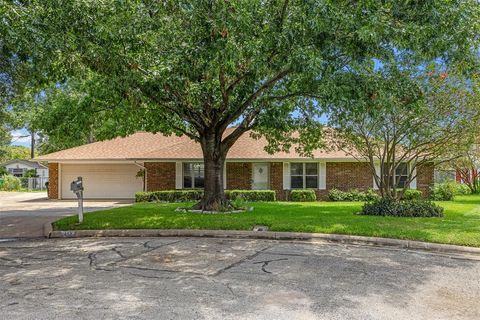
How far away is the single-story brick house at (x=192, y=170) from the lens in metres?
21.7

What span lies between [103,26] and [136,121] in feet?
23.9

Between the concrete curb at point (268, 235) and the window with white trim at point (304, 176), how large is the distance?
12.4 m

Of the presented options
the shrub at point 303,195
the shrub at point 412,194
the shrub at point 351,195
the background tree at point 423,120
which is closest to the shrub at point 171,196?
the shrub at point 303,195

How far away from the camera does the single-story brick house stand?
71.2 ft

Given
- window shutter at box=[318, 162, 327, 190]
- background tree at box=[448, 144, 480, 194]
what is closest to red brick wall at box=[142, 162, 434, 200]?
window shutter at box=[318, 162, 327, 190]

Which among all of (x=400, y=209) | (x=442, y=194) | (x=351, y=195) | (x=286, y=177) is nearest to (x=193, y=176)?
(x=286, y=177)

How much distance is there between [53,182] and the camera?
79.1 ft

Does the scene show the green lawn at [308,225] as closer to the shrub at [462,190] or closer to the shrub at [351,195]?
the shrub at [351,195]

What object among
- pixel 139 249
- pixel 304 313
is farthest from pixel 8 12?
pixel 304 313

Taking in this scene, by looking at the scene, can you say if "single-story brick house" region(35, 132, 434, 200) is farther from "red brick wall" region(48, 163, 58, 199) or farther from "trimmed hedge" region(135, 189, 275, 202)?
"trimmed hedge" region(135, 189, 275, 202)

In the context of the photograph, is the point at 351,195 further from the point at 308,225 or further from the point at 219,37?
the point at 219,37

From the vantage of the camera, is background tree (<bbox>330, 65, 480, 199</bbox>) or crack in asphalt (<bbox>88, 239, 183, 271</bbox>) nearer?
crack in asphalt (<bbox>88, 239, 183, 271</bbox>)

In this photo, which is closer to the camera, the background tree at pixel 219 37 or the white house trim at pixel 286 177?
the background tree at pixel 219 37

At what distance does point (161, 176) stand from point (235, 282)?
1743cm
